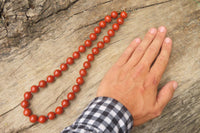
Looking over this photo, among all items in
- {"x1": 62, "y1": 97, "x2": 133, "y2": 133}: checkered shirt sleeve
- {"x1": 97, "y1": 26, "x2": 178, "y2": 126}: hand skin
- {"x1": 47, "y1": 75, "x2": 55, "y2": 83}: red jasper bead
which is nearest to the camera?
{"x1": 62, "y1": 97, "x2": 133, "y2": 133}: checkered shirt sleeve

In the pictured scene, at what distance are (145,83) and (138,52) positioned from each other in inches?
12.2

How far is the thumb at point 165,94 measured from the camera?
165 cm

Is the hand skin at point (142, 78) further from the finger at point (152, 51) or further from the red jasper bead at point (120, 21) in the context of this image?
the red jasper bead at point (120, 21)

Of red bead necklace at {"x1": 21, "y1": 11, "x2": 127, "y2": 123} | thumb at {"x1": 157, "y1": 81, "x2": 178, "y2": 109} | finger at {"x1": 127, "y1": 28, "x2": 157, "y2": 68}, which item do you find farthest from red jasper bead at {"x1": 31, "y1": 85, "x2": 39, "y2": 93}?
thumb at {"x1": 157, "y1": 81, "x2": 178, "y2": 109}

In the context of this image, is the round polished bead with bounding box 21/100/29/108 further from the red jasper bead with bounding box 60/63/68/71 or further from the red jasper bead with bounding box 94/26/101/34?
the red jasper bead with bounding box 94/26/101/34

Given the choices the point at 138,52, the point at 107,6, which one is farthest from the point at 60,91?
the point at 107,6

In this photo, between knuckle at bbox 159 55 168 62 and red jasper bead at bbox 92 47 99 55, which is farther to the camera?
red jasper bead at bbox 92 47 99 55

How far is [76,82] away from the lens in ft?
6.13

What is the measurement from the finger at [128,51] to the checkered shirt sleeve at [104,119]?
0.42 m

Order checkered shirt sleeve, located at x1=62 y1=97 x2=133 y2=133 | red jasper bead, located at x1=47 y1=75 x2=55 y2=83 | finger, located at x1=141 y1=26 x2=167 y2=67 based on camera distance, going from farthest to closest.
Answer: red jasper bead, located at x1=47 y1=75 x2=55 y2=83 → finger, located at x1=141 y1=26 x2=167 y2=67 → checkered shirt sleeve, located at x1=62 y1=97 x2=133 y2=133

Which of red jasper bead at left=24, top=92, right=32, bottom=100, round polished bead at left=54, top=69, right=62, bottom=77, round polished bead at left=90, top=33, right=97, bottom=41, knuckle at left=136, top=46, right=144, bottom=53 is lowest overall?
red jasper bead at left=24, top=92, right=32, bottom=100

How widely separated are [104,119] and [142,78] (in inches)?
21.6

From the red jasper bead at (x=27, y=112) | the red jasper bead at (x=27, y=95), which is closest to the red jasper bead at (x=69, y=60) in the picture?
the red jasper bead at (x=27, y=95)

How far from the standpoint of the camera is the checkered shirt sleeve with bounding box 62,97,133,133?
139 centimetres
